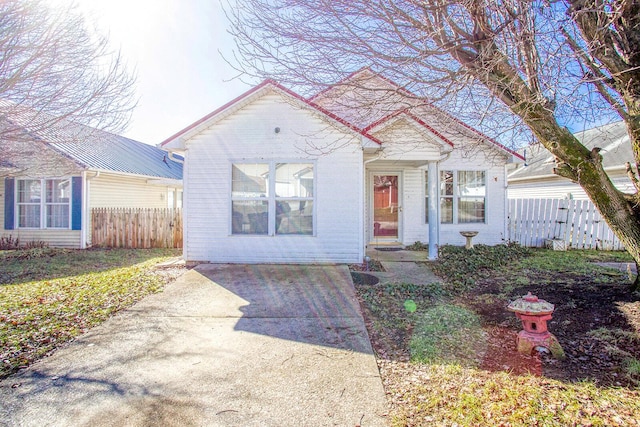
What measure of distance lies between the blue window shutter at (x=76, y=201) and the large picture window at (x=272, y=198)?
23.8 ft

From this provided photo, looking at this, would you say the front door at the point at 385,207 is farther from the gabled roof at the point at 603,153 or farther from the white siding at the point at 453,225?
the gabled roof at the point at 603,153

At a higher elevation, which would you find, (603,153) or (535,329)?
(603,153)

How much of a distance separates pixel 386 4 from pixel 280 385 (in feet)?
14.6

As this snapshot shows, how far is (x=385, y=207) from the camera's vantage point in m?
12.0

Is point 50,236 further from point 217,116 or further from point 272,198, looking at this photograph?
point 272,198

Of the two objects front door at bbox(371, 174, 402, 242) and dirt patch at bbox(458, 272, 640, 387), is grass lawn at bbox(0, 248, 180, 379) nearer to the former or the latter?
dirt patch at bbox(458, 272, 640, 387)

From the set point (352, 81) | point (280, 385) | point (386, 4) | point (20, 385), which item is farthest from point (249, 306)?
point (386, 4)

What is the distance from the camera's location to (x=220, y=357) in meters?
3.69

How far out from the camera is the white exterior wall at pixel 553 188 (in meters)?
14.2

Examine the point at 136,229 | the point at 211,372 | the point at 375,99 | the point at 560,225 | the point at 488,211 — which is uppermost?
the point at 375,99

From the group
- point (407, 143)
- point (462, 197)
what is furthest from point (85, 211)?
point (462, 197)

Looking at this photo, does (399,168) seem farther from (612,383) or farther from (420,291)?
(612,383)

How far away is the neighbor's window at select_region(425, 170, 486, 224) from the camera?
11672 mm

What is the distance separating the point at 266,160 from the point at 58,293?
4.92m
